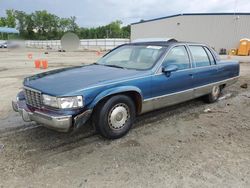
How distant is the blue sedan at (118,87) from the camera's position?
372 centimetres

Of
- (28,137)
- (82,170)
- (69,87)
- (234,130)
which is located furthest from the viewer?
(234,130)

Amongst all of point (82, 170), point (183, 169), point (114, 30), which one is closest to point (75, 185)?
point (82, 170)

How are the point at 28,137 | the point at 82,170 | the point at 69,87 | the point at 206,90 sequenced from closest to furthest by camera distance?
the point at 82,170 < the point at 69,87 < the point at 28,137 < the point at 206,90

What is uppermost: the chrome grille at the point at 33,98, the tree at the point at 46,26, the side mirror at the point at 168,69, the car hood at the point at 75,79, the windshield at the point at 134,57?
the tree at the point at 46,26

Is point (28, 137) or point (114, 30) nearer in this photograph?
point (28, 137)

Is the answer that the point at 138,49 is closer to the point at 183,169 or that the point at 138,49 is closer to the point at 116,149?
the point at 116,149

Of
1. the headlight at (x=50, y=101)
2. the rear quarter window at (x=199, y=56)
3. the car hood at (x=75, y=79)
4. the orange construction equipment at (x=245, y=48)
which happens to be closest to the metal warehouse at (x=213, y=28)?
the orange construction equipment at (x=245, y=48)

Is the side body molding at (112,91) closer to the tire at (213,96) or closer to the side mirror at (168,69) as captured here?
the side mirror at (168,69)

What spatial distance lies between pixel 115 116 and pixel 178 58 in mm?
1960

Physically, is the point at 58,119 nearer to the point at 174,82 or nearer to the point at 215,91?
the point at 174,82

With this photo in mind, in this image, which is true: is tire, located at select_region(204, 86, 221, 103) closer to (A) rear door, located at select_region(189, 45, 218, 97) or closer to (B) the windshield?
(A) rear door, located at select_region(189, 45, 218, 97)

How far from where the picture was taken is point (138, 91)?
439cm

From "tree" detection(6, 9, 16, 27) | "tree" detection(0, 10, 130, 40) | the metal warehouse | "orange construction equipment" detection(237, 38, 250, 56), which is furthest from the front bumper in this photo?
"tree" detection(6, 9, 16, 27)

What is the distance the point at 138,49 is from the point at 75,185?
315 centimetres
